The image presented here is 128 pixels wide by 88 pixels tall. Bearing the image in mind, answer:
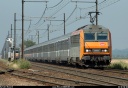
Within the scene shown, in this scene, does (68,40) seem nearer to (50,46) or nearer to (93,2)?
(93,2)

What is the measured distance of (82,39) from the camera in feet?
85.9

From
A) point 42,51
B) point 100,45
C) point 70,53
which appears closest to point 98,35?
point 100,45

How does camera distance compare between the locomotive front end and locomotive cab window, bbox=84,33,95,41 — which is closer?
the locomotive front end

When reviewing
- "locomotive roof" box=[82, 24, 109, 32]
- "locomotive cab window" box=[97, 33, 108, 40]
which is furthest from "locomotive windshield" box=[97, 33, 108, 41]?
"locomotive roof" box=[82, 24, 109, 32]

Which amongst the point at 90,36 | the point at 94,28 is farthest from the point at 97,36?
the point at 94,28

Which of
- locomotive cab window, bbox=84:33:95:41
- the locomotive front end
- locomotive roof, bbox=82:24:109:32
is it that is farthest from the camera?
locomotive roof, bbox=82:24:109:32

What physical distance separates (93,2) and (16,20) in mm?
23256

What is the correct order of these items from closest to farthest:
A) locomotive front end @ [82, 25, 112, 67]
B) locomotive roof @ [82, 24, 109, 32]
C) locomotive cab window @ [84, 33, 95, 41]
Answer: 1. locomotive front end @ [82, 25, 112, 67]
2. locomotive cab window @ [84, 33, 95, 41]
3. locomotive roof @ [82, 24, 109, 32]

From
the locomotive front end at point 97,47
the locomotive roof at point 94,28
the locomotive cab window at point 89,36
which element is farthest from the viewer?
the locomotive roof at point 94,28

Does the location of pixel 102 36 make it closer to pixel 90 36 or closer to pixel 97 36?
pixel 97 36

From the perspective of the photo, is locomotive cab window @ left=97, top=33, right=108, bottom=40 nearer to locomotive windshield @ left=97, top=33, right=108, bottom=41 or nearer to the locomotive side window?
locomotive windshield @ left=97, top=33, right=108, bottom=41

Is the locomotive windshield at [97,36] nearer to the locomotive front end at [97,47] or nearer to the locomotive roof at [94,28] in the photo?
the locomotive front end at [97,47]

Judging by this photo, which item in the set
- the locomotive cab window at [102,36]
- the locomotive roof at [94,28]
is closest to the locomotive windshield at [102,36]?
the locomotive cab window at [102,36]

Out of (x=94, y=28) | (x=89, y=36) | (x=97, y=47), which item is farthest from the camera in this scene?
(x=94, y=28)
